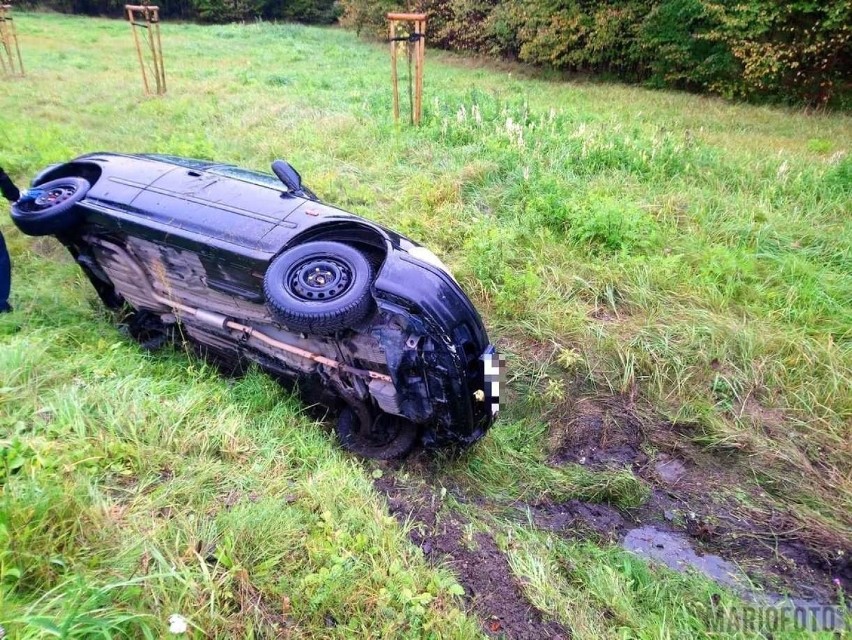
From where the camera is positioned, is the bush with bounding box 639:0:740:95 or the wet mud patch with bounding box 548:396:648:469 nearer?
the wet mud patch with bounding box 548:396:648:469

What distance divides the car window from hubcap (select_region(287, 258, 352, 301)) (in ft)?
3.26

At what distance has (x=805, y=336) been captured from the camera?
3.72 metres

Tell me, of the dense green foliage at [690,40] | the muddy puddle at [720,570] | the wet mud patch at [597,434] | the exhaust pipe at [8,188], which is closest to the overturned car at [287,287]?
the exhaust pipe at [8,188]

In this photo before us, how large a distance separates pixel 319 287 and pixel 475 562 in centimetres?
160

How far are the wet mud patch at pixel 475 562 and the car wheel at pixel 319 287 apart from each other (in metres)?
1.04

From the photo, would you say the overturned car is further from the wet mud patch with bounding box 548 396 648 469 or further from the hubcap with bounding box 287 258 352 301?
the wet mud patch with bounding box 548 396 648 469

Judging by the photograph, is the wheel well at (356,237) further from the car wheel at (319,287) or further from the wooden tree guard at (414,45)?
the wooden tree guard at (414,45)

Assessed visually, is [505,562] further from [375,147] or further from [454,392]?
[375,147]

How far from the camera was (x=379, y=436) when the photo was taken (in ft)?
11.2

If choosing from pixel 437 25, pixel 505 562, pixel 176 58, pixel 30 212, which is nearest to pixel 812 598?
pixel 505 562

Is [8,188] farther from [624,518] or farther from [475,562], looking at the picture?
[624,518]

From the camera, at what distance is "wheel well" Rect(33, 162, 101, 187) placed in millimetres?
4004

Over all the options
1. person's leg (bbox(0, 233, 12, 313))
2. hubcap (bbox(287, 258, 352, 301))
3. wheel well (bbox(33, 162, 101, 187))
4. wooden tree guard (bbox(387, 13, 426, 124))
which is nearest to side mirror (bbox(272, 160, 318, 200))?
hubcap (bbox(287, 258, 352, 301))

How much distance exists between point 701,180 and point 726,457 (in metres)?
3.60
